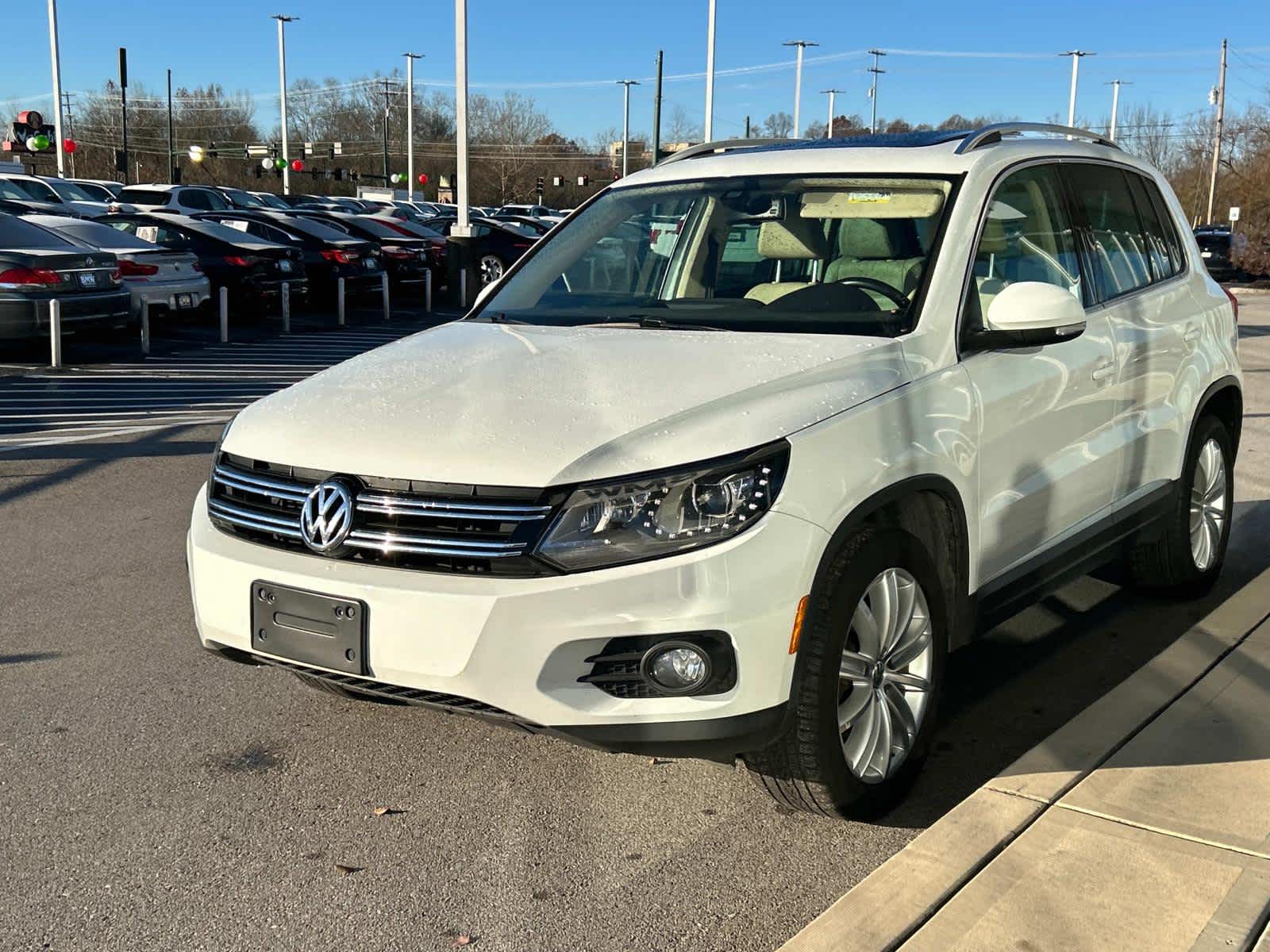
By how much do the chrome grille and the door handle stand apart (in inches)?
89.3

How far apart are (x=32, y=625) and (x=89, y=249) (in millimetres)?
9892

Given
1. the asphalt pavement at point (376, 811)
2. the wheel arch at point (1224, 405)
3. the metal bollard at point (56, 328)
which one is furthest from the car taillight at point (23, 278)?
the wheel arch at point (1224, 405)

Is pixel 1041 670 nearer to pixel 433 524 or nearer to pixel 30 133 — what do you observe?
pixel 433 524

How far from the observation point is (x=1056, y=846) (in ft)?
10.6

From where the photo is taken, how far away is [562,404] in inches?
134

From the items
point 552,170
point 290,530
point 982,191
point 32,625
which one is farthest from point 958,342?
point 552,170

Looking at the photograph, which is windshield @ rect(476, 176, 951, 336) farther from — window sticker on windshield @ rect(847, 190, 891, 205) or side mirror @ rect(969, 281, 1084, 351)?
side mirror @ rect(969, 281, 1084, 351)

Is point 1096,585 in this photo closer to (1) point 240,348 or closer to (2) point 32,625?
(2) point 32,625

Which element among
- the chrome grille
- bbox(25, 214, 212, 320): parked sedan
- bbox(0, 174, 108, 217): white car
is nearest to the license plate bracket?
the chrome grille

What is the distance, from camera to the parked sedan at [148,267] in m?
15.7

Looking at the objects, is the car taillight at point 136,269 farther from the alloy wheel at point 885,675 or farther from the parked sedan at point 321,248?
the alloy wheel at point 885,675

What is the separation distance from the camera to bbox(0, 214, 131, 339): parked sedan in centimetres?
1316

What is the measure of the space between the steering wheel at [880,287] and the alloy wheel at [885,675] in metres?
0.92

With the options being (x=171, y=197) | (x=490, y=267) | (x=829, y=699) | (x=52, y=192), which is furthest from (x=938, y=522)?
(x=171, y=197)
